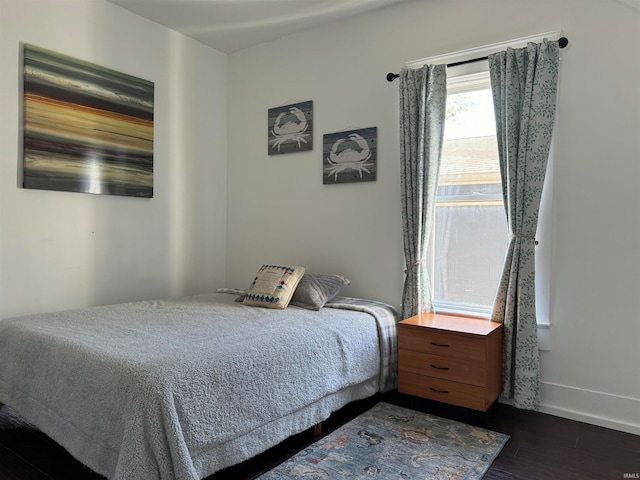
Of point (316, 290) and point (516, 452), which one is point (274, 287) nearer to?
point (316, 290)

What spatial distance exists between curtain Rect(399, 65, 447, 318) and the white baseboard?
0.88 metres

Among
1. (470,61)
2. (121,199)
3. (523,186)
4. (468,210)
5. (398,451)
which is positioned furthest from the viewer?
(121,199)

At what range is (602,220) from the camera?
258cm

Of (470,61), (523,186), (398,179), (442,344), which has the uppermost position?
(470,61)

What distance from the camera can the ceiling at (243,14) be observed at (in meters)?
3.31

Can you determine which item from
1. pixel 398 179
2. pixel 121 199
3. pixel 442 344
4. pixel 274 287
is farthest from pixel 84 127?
pixel 442 344

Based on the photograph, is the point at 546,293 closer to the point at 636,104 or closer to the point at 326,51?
the point at 636,104

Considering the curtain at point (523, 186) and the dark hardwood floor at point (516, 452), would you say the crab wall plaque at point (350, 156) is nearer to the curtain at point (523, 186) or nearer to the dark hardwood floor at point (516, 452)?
the curtain at point (523, 186)

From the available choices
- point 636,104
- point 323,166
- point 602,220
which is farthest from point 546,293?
point 323,166

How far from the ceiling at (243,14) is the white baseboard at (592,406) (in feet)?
9.13

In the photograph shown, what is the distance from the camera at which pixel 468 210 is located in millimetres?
3062

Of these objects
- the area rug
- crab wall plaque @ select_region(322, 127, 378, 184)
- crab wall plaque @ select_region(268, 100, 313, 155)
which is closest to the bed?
the area rug

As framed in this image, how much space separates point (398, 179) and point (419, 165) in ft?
0.84

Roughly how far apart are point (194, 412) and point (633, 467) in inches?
79.1
